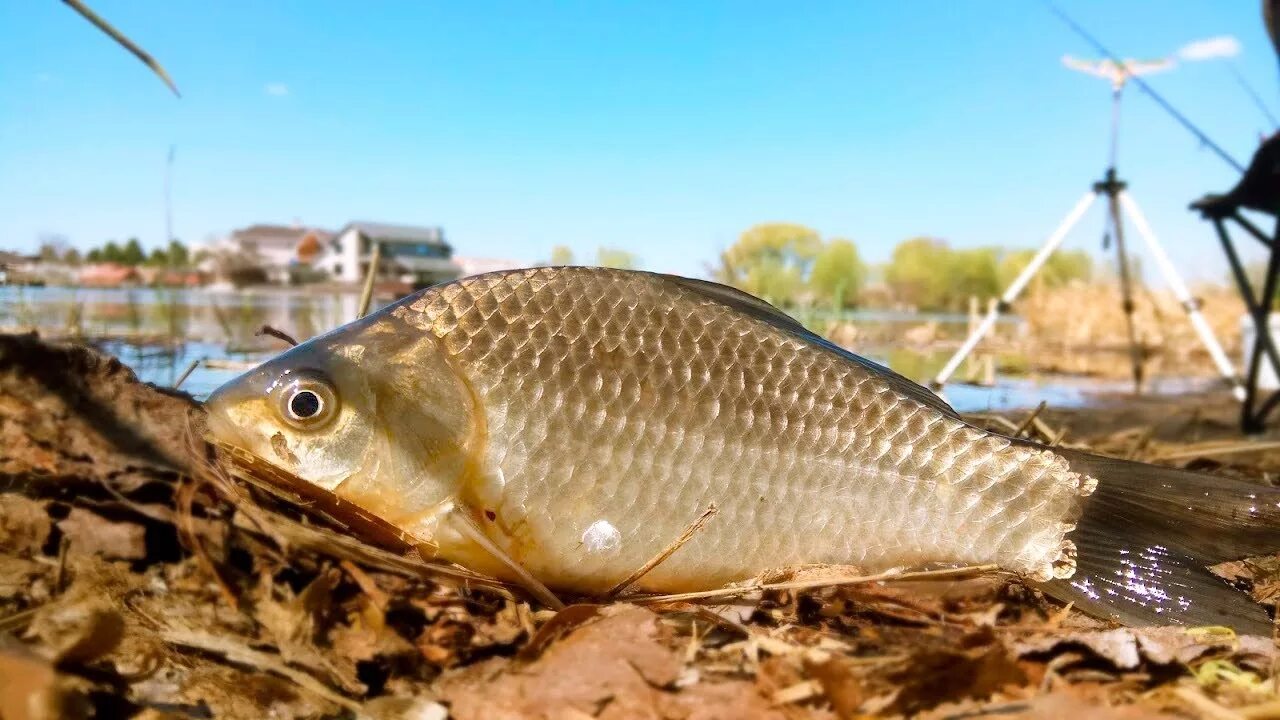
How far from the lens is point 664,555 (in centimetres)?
211

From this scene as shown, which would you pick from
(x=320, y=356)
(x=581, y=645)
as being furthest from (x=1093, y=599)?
(x=320, y=356)

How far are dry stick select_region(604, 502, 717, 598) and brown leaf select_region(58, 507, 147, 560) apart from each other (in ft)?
3.90

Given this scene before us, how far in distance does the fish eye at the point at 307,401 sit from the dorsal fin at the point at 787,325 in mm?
1057

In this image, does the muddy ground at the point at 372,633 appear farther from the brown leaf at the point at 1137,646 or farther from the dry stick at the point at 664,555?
the dry stick at the point at 664,555

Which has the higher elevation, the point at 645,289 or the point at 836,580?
the point at 645,289

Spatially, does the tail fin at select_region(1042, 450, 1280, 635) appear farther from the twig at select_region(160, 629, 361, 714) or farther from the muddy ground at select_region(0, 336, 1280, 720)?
the twig at select_region(160, 629, 361, 714)

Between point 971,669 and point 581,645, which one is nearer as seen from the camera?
point 971,669

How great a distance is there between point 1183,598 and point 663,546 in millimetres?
1391

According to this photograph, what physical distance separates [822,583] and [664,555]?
405 mm

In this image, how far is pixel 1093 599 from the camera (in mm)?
2191

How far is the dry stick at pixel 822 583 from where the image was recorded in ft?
6.52

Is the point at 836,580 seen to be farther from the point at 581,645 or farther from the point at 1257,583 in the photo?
the point at 1257,583

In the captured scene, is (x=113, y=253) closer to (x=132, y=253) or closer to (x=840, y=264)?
(x=132, y=253)

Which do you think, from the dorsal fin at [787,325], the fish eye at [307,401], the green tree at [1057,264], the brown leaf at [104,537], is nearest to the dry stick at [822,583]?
the dorsal fin at [787,325]
